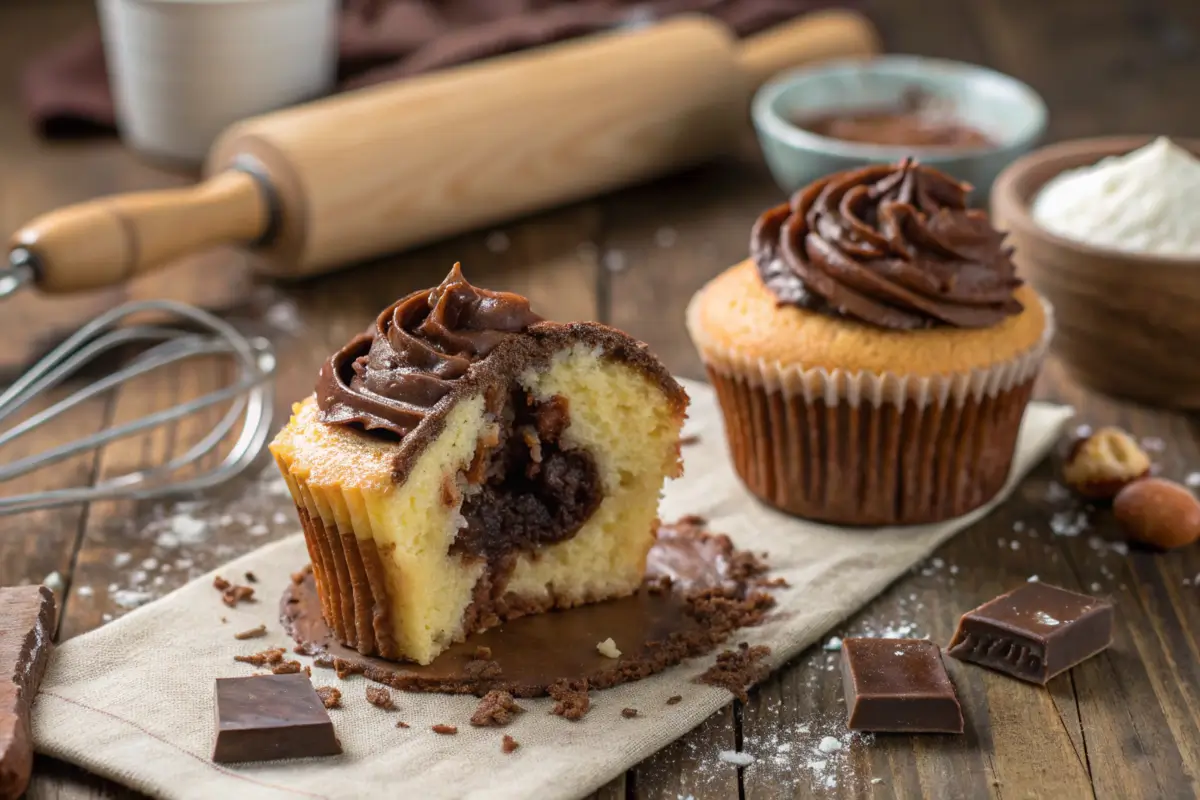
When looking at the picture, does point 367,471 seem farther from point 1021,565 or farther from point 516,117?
point 516,117

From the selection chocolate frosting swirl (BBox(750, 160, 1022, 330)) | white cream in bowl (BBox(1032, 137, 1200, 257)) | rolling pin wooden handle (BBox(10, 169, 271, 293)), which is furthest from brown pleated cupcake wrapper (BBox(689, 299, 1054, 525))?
rolling pin wooden handle (BBox(10, 169, 271, 293))

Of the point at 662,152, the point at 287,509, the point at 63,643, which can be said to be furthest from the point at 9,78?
the point at 63,643

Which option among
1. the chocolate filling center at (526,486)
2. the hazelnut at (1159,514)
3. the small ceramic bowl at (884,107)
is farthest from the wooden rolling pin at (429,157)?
the hazelnut at (1159,514)

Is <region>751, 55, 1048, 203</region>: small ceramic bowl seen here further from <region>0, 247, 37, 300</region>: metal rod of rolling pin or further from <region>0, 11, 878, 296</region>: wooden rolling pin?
<region>0, 247, 37, 300</region>: metal rod of rolling pin

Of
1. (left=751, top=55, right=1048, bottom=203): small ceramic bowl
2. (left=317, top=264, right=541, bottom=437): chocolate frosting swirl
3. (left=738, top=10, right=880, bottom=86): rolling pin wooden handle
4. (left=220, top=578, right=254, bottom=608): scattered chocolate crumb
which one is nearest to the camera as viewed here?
(left=317, top=264, right=541, bottom=437): chocolate frosting swirl

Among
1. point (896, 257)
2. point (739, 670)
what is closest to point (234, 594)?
point (739, 670)

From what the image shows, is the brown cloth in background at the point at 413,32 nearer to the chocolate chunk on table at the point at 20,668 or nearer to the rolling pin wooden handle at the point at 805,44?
the rolling pin wooden handle at the point at 805,44

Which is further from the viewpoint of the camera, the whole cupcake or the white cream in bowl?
the white cream in bowl
